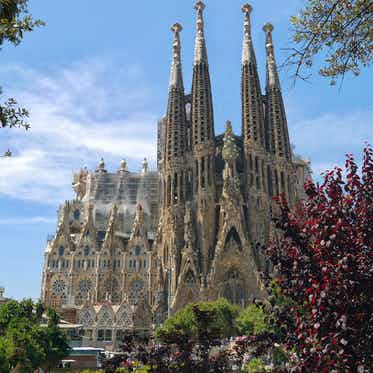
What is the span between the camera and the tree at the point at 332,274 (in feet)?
18.1

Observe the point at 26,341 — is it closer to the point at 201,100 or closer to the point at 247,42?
the point at 201,100

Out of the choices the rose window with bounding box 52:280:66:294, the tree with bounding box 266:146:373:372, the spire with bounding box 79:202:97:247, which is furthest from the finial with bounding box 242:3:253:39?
the tree with bounding box 266:146:373:372

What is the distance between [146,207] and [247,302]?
78.5 feet

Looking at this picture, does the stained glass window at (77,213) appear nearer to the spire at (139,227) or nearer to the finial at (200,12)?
the spire at (139,227)

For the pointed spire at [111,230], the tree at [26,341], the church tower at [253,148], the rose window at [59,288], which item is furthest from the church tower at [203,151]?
the tree at [26,341]

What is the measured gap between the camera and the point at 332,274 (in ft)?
19.7

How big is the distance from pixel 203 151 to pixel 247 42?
753 inches

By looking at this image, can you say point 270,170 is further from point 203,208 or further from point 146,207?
point 146,207

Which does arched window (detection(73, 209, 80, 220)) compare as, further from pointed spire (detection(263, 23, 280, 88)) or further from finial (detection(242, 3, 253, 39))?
finial (detection(242, 3, 253, 39))

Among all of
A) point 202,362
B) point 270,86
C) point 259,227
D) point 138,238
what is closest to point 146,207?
point 138,238

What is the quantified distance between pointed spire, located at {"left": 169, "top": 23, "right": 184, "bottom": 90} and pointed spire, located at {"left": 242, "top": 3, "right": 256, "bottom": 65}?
9.49 meters

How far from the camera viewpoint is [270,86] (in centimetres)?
6438

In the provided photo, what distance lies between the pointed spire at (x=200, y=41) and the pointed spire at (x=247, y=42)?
570cm

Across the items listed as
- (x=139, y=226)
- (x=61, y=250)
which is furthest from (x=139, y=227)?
(x=61, y=250)
